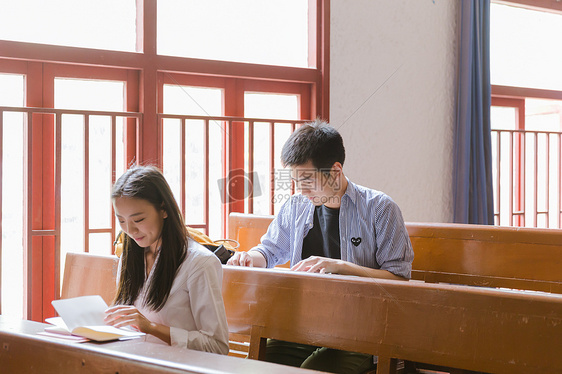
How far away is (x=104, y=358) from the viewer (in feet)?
3.28

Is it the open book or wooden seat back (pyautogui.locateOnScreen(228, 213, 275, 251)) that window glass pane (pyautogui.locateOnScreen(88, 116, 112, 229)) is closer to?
wooden seat back (pyautogui.locateOnScreen(228, 213, 275, 251))

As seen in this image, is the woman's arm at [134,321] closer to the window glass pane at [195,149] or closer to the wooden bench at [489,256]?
the wooden bench at [489,256]

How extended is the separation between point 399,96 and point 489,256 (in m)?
1.91

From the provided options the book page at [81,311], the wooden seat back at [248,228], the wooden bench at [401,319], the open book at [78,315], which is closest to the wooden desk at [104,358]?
the open book at [78,315]

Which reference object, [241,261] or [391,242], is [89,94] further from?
[391,242]

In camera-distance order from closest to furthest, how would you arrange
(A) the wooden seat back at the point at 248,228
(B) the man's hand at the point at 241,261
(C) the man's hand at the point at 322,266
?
(C) the man's hand at the point at 322,266, (B) the man's hand at the point at 241,261, (A) the wooden seat back at the point at 248,228

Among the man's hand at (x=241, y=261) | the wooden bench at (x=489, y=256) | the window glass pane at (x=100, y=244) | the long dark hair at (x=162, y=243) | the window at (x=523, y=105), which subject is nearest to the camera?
the long dark hair at (x=162, y=243)

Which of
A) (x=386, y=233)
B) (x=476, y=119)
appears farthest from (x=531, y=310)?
(x=476, y=119)

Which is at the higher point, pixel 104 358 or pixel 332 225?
pixel 332 225

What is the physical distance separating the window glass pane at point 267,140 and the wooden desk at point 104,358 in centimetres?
255

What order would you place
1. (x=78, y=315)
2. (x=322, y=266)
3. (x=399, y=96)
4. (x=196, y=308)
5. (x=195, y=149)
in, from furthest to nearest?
1. (x=399, y=96)
2. (x=195, y=149)
3. (x=322, y=266)
4. (x=196, y=308)
5. (x=78, y=315)

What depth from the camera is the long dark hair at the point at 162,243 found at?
1.74 meters

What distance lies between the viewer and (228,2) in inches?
144

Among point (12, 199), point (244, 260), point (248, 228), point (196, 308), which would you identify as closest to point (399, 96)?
point (248, 228)
